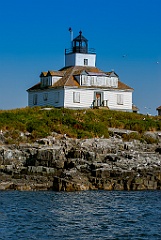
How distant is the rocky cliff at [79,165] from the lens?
3903 cm

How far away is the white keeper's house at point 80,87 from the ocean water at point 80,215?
23.8 meters

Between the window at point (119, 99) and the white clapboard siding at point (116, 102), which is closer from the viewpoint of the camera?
the white clapboard siding at point (116, 102)

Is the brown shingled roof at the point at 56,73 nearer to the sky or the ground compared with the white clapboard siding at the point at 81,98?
nearer to the sky

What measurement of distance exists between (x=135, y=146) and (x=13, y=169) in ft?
34.4

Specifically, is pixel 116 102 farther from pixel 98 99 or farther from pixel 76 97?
pixel 76 97

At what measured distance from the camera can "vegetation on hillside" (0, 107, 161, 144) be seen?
48.9 m

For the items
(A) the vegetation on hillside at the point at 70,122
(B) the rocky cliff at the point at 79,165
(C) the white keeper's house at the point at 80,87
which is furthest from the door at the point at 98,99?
(B) the rocky cliff at the point at 79,165

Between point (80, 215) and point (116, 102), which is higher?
point (116, 102)

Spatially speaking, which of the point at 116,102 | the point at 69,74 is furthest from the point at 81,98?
the point at 116,102

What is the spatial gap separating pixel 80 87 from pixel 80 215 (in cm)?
3267

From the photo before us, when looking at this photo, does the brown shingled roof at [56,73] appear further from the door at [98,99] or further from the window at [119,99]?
the window at [119,99]

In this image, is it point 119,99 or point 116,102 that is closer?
point 116,102

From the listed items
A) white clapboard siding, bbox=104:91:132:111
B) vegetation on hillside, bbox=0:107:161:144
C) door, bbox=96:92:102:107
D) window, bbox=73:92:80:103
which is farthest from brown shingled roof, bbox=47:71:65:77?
vegetation on hillside, bbox=0:107:161:144

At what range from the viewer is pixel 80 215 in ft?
94.5
